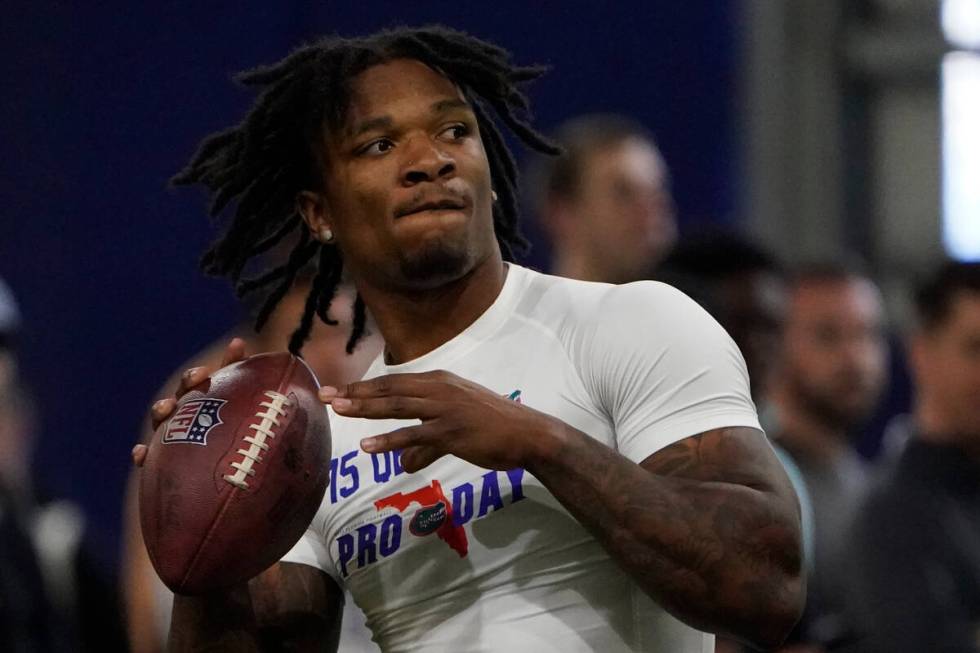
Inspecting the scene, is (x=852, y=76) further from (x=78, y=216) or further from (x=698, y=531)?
(x=698, y=531)

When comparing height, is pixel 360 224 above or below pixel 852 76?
above

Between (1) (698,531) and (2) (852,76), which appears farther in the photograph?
(2) (852,76)

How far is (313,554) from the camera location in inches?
114

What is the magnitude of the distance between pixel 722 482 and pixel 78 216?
457cm

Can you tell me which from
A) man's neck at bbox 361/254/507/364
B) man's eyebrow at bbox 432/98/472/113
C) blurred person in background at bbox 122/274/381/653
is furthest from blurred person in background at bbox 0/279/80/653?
man's eyebrow at bbox 432/98/472/113

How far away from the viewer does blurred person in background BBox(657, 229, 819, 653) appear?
4246 mm

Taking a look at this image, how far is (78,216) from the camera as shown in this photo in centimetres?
657

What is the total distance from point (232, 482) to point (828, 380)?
3.52 m

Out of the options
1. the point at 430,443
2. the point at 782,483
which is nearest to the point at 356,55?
the point at 430,443

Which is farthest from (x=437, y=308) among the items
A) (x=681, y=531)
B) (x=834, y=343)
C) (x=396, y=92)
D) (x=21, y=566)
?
(x=834, y=343)

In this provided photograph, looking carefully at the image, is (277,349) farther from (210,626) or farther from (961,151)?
(961,151)

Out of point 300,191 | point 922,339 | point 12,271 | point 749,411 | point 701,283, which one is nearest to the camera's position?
point 749,411

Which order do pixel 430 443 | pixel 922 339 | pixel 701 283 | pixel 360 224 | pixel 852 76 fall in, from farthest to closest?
1. pixel 852 76
2. pixel 922 339
3. pixel 701 283
4. pixel 360 224
5. pixel 430 443

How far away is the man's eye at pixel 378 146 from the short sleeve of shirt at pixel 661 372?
0.44m
